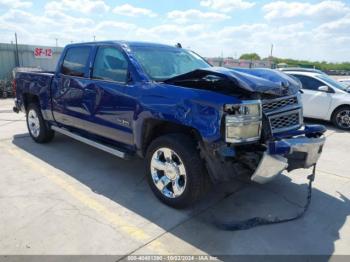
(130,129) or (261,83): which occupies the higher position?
(261,83)

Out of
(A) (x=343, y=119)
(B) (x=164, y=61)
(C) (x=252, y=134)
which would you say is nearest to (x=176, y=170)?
(C) (x=252, y=134)

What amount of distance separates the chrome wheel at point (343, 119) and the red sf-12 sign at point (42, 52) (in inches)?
609

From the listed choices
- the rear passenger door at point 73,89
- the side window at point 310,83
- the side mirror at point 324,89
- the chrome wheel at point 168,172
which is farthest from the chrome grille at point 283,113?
the side window at point 310,83

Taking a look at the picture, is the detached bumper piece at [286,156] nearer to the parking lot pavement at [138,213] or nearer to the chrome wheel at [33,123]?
the parking lot pavement at [138,213]

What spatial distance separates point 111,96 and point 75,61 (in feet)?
4.79

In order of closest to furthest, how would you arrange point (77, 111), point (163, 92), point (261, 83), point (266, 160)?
point (266, 160) < point (261, 83) < point (163, 92) < point (77, 111)

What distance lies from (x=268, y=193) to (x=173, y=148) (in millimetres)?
1608

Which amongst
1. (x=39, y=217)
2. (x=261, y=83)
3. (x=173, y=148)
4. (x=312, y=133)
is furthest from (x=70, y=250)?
(x=312, y=133)

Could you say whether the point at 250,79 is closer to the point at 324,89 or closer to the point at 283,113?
the point at 283,113

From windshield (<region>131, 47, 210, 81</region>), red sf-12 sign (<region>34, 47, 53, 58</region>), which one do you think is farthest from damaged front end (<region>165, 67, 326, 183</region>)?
red sf-12 sign (<region>34, 47, 53, 58</region>)

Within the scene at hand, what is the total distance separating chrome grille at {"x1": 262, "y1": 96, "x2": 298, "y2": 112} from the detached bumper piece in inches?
15.7

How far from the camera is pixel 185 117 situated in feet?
11.6

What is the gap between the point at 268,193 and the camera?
14.6 ft

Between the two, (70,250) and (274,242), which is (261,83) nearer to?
(274,242)
